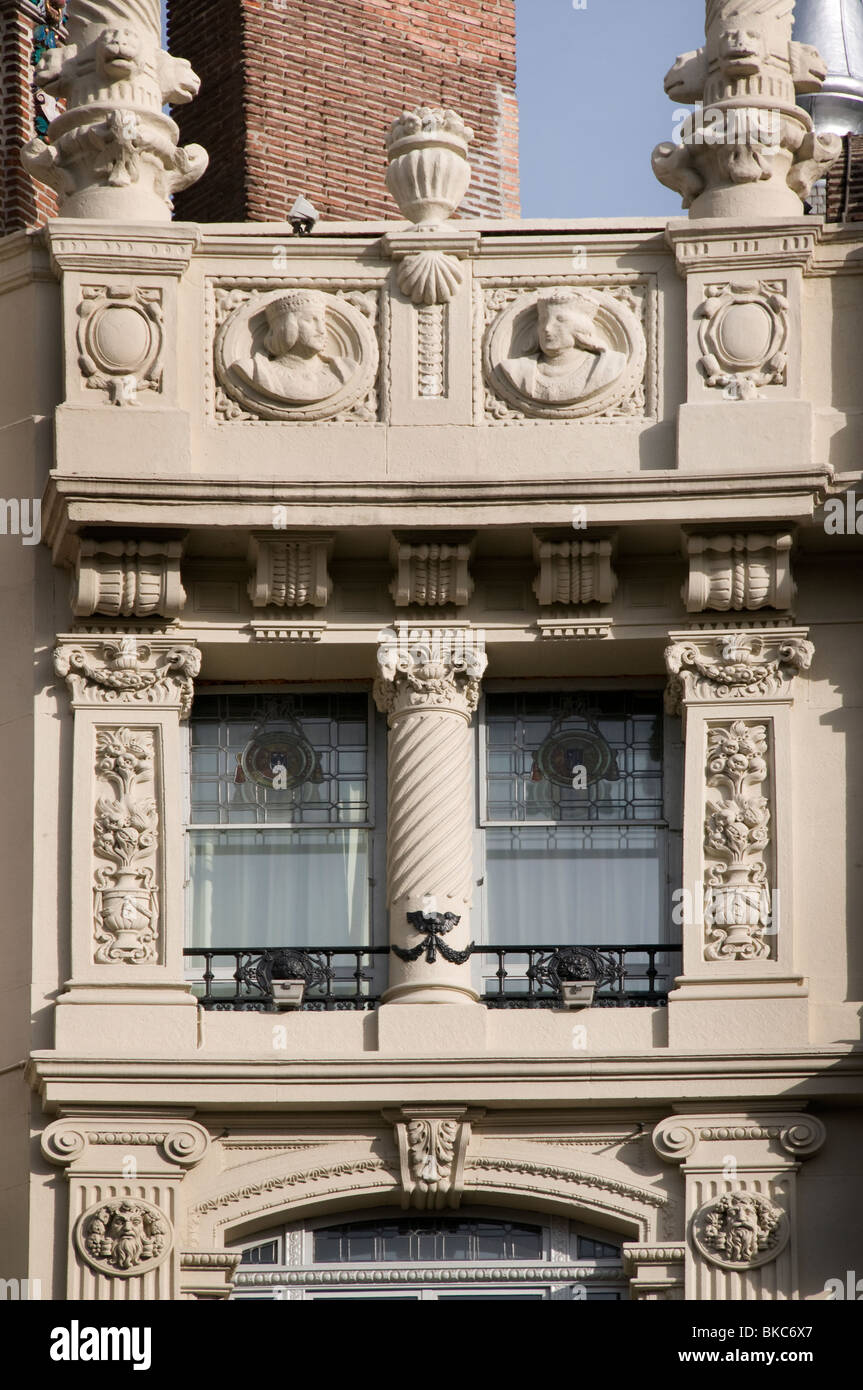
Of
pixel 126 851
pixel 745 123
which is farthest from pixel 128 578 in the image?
pixel 745 123

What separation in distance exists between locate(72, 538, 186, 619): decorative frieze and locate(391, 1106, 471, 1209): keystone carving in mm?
3518

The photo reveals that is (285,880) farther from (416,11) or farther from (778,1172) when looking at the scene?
(416,11)

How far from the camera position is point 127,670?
19391 mm

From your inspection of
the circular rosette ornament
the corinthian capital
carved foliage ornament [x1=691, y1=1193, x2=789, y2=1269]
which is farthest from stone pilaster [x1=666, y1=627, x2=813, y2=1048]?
the circular rosette ornament

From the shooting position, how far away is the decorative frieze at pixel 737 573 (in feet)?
Answer: 63.5

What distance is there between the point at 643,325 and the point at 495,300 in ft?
3.13

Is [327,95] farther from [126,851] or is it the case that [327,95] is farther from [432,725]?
[126,851]

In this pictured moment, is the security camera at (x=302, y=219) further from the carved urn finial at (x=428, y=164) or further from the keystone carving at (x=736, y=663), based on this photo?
the keystone carving at (x=736, y=663)

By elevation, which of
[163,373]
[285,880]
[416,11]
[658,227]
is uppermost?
[416,11]

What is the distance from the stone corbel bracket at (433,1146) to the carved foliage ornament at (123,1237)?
146 cm

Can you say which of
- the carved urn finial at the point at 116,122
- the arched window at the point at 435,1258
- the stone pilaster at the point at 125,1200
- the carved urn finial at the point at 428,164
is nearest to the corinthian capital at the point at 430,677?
the carved urn finial at the point at 428,164

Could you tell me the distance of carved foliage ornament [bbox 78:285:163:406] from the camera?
19.7 meters

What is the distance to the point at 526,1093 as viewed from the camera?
18.5m
